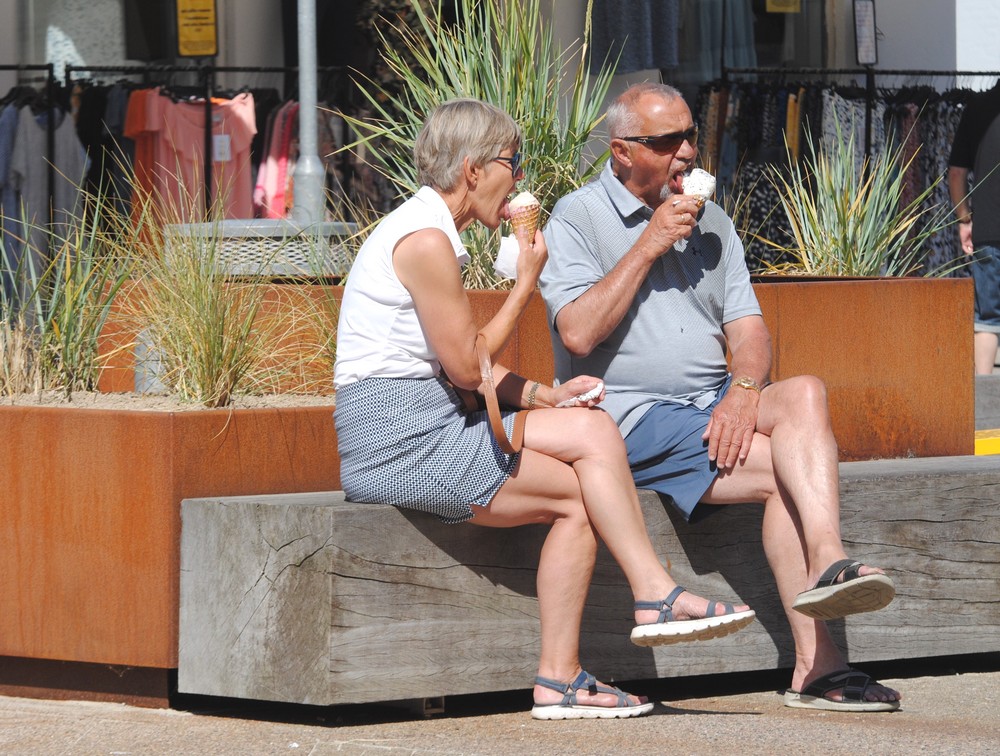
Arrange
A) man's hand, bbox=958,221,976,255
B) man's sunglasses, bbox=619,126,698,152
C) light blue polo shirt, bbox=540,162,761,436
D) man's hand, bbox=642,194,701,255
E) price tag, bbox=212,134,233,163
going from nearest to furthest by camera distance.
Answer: man's hand, bbox=642,194,701,255 → light blue polo shirt, bbox=540,162,761,436 → man's sunglasses, bbox=619,126,698,152 → man's hand, bbox=958,221,976,255 → price tag, bbox=212,134,233,163

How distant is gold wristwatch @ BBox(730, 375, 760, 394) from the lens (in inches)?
160

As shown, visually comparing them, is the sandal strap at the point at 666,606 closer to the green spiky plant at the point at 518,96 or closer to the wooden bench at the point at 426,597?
the wooden bench at the point at 426,597

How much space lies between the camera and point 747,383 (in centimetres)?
408

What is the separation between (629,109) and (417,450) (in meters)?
1.16

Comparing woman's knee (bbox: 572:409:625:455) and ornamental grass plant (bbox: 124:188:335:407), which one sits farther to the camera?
ornamental grass plant (bbox: 124:188:335:407)

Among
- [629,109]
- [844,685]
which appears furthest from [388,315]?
[844,685]

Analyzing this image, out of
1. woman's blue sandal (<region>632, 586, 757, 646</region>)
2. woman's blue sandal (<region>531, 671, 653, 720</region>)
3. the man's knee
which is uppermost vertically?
the man's knee

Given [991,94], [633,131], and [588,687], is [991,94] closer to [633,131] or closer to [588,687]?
[633,131]

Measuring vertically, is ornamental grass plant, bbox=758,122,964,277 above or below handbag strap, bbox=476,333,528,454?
above

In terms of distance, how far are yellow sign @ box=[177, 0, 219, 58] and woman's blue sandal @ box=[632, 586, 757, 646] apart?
5885 mm

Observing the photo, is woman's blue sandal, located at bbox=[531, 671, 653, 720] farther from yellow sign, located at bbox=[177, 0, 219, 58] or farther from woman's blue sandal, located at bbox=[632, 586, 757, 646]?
yellow sign, located at bbox=[177, 0, 219, 58]

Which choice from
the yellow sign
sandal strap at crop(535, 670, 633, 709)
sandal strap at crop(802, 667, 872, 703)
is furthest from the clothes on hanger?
sandal strap at crop(802, 667, 872, 703)

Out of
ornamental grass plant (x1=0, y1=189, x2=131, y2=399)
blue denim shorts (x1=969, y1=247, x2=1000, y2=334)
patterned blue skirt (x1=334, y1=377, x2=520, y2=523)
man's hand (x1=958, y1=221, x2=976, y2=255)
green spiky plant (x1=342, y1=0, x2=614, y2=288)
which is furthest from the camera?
man's hand (x1=958, y1=221, x2=976, y2=255)

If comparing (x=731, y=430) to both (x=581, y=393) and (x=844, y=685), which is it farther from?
(x=844, y=685)
